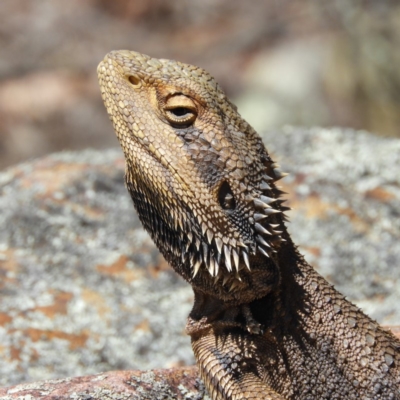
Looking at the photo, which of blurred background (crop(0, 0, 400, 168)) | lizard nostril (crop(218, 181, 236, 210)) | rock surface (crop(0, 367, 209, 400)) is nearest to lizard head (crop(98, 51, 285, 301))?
lizard nostril (crop(218, 181, 236, 210))

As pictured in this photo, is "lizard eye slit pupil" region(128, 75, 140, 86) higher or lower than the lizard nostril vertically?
higher

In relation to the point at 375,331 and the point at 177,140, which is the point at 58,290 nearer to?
the point at 177,140

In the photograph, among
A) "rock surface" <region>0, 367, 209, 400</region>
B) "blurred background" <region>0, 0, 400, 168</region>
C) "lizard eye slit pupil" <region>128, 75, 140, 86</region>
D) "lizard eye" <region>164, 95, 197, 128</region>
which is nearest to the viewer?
"rock surface" <region>0, 367, 209, 400</region>

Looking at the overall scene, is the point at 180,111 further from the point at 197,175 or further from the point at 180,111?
the point at 197,175

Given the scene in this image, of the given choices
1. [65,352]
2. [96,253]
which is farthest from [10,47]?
[65,352]

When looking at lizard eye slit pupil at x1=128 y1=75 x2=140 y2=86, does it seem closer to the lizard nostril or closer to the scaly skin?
the scaly skin

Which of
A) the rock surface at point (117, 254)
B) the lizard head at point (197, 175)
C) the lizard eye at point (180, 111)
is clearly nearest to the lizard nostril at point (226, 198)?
the lizard head at point (197, 175)

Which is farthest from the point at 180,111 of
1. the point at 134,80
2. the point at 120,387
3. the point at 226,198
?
the point at 120,387
